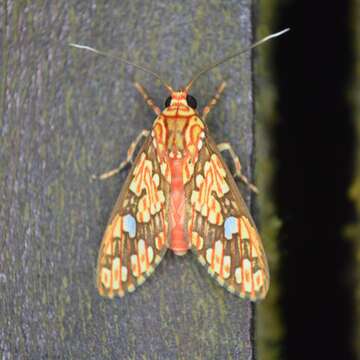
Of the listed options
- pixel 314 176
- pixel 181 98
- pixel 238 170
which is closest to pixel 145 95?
pixel 181 98

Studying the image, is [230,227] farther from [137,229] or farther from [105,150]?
[105,150]

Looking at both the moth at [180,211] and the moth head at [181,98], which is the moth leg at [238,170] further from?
the moth head at [181,98]

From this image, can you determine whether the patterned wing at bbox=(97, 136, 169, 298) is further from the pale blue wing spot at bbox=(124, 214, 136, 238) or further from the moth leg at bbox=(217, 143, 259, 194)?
the moth leg at bbox=(217, 143, 259, 194)

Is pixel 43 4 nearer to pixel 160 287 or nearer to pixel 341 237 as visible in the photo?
pixel 160 287

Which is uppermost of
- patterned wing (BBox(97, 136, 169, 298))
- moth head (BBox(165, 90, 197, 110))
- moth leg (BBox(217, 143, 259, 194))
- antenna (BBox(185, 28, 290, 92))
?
antenna (BBox(185, 28, 290, 92))

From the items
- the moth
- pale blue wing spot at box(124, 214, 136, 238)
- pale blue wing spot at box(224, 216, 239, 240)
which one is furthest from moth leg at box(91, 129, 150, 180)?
pale blue wing spot at box(224, 216, 239, 240)

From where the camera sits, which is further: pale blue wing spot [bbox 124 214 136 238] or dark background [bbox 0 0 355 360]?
pale blue wing spot [bbox 124 214 136 238]
